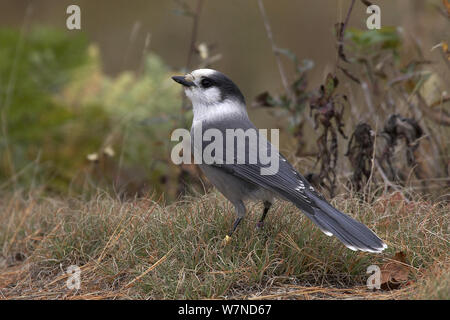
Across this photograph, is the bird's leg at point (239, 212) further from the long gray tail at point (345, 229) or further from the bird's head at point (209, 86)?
the bird's head at point (209, 86)

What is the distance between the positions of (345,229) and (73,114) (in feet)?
13.6

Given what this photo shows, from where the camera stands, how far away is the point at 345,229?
3594mm

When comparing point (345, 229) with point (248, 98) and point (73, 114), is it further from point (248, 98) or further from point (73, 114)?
point (248, 98)

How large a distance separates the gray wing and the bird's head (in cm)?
23

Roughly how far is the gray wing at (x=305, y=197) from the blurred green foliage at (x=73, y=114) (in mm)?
2255

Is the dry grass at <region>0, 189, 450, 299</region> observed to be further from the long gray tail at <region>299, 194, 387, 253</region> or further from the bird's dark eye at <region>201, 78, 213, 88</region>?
the bird's dark eye at <region>201, 78, 213, 88</region>

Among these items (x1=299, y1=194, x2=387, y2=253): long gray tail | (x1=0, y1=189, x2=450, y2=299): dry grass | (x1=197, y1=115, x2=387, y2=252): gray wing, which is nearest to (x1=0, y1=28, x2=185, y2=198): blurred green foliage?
(x1=0, y1=189, x2=450, y2=299): dry grass

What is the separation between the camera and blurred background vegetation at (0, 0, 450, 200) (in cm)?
512

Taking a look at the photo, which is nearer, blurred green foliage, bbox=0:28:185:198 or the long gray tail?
the long gray tail

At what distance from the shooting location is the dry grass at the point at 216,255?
3.46 metres

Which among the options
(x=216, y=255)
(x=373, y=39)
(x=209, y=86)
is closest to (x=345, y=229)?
(x=216, y=255)

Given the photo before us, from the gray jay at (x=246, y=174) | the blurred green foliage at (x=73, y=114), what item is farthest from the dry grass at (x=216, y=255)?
the blurred green foliage at (x=73, y=114)
